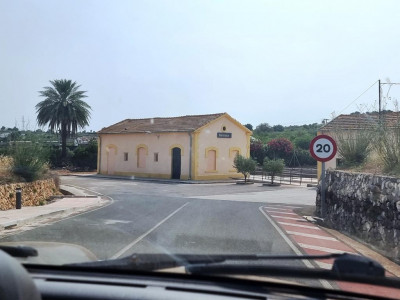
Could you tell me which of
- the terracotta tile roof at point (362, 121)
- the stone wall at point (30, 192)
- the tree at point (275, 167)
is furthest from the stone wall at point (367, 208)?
the tree at point (275, 167)

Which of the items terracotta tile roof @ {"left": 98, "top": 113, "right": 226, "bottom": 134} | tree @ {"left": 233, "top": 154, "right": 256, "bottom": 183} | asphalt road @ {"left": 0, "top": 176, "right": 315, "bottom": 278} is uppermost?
terracotta tile roof @ {"left": 98, "top": 113, "right": 226, "bottom": 134}

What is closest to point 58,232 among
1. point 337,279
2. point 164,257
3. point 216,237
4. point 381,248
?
point 216,237

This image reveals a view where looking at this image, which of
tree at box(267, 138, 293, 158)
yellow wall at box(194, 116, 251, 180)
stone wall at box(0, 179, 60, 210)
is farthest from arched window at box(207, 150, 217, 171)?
stone wall at box(0, 179, 60, 210)

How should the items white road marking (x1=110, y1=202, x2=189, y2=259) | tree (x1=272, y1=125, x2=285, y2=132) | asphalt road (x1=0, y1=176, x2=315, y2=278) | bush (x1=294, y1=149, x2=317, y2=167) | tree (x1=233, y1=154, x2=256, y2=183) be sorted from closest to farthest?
white road marking (x1=110, y1=202, x2=189, y2=259) < asphalt road (x1=0, y1=176, x2=315, y2=278) < tree (x1=233, y1=154, x2=256, y2=183) < bush (x1=294, y1=149, x2=317, y2=167) < tree (x1=272, y1=125, x2=285, y2=132)

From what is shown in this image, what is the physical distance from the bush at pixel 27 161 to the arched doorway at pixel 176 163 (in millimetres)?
18406

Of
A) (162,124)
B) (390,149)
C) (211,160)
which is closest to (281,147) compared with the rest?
(211,160)

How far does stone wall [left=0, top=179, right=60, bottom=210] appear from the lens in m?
17.0

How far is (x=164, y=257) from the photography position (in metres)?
3.01

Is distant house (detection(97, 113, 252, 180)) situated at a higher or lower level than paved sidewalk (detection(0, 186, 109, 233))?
higher

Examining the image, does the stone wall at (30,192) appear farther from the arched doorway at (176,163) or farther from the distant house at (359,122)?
the arched doorway at (176,163)

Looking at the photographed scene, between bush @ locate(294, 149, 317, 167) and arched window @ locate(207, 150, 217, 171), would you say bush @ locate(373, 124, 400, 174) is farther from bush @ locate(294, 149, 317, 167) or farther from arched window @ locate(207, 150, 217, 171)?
bush @ locate(294, 149, 317, 167)

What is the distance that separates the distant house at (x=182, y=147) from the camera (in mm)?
38000

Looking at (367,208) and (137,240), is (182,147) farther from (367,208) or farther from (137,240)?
(137,240)

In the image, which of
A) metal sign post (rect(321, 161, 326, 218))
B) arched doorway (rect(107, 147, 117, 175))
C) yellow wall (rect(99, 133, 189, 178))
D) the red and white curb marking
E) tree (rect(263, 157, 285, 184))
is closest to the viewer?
the red and white curb marking
